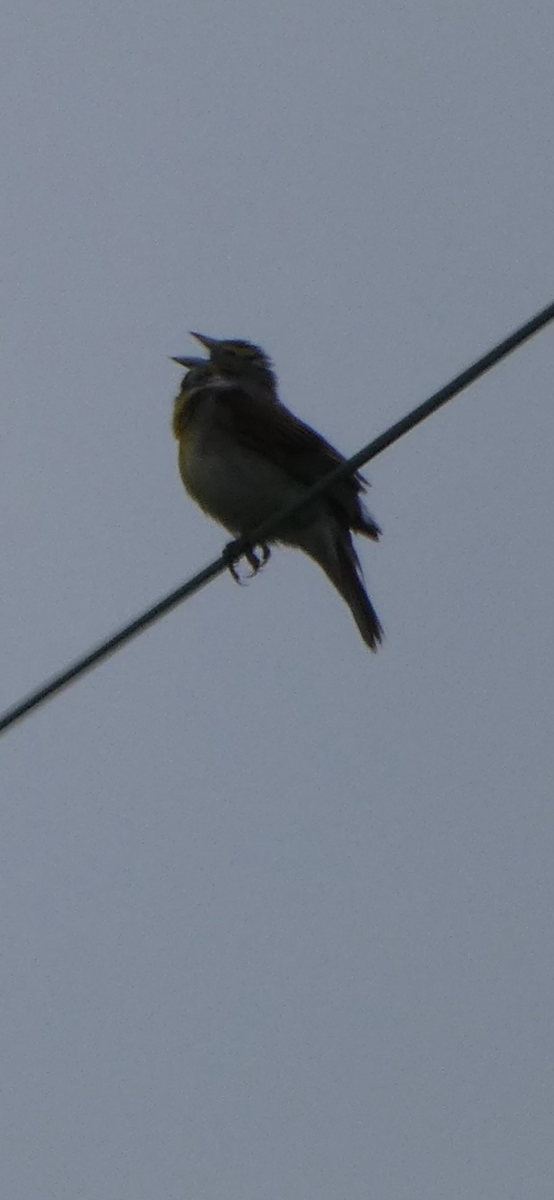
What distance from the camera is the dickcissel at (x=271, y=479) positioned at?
8.09 metres

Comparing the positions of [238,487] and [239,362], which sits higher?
[239,362]

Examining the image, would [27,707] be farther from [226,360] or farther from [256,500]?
[226,360]

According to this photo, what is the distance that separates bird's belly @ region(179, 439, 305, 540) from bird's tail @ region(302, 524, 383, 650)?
22 centimetres

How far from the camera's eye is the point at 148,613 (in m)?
5.23

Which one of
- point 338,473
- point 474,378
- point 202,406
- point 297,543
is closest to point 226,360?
point 202,406

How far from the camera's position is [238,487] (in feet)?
26.9

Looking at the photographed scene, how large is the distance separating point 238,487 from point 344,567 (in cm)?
51

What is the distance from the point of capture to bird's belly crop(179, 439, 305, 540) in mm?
8203

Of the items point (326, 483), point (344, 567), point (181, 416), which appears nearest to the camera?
point (326, 483)

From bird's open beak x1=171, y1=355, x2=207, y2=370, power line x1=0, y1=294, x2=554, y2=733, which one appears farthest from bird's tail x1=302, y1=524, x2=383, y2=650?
power line x1=0, y1=294, x2=554, y2=733

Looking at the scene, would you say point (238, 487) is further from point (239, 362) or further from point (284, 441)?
point (239, 362)

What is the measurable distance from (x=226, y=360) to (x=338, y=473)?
4011mm

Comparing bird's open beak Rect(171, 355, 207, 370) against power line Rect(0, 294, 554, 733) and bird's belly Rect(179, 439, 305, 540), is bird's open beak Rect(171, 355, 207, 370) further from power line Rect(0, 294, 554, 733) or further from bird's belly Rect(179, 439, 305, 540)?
power line Rect(0, 294, 554, 733)

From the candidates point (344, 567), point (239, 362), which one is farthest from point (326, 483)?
point (239, 362)
